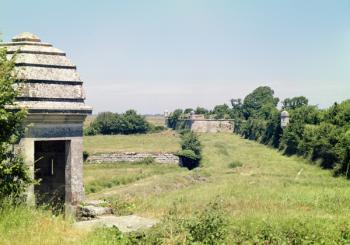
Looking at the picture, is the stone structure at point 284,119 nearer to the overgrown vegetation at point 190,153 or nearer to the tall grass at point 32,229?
the overgrown vegetation at point 190,153

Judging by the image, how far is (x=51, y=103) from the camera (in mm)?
7105

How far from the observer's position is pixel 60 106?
716cm

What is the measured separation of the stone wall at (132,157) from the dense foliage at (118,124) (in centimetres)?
3123

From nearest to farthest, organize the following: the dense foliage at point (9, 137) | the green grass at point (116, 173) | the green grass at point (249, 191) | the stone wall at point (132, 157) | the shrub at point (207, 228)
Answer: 1. the shrub at point (207, 228)
2. the dense foliage at point (9, 137)
3. the green grass at point (249, 191)
4. the green grass at point (116, 173)
5. the stone wall at point (132, 157)

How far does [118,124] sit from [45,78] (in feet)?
259

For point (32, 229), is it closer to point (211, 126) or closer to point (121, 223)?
point (121, 223)

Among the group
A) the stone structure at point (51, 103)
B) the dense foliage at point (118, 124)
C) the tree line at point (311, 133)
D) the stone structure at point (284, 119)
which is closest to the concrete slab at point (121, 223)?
the stone structure at point (51, 103)

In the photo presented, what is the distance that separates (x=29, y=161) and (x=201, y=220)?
2832mm

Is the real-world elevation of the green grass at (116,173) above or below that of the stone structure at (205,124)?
below

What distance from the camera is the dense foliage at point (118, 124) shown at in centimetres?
8375

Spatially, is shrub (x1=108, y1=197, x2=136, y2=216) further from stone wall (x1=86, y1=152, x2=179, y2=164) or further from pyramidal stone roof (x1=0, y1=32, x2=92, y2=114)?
stone wall (x1=86, y1=152, x2=179, y2=164)

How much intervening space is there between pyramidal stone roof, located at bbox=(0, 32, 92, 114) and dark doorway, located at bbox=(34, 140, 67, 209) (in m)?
1.35

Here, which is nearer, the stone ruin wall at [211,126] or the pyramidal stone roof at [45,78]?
the pyramidal stone roof at [45,78]

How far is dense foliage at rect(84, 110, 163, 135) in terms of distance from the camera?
83750 millimetres
